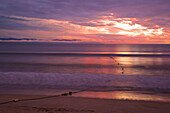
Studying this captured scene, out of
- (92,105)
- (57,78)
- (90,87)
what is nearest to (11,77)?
(57,78)

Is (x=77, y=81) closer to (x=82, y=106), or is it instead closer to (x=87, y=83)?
(x=87, y=83)

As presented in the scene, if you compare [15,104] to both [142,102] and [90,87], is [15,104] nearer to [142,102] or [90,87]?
[90,87]

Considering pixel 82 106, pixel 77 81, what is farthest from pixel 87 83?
pixel 82 106

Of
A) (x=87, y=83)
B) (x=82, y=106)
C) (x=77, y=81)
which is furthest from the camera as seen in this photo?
(x=77, y=81)

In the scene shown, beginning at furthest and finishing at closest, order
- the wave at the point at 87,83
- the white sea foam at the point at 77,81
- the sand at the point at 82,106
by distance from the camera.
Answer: the white sea foam at the point at 77,81 → the wave at the point at 87,83 → the sand at the point at 82,106

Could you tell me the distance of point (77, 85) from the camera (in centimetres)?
816

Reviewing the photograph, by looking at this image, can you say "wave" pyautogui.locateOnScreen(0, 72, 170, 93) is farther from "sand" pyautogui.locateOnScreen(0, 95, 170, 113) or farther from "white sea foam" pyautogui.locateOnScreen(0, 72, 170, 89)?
"sand" pyautogui.locateOnScreen(0, 95, 170, 113)

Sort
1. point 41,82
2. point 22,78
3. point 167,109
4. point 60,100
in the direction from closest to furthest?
point 167,109
point 60,100
point 41,82
point 22,78

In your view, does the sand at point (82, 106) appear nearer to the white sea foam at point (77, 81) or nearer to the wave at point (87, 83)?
the wave at point (87, 83)

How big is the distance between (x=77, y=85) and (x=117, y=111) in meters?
3.88

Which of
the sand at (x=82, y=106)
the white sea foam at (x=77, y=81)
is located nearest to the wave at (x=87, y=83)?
the white sea foam at (x=77, y=81)

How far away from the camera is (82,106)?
4.89 metres

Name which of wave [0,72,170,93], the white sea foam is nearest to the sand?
wave [0,72,170,93]

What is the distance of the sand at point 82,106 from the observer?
14.8 feet
